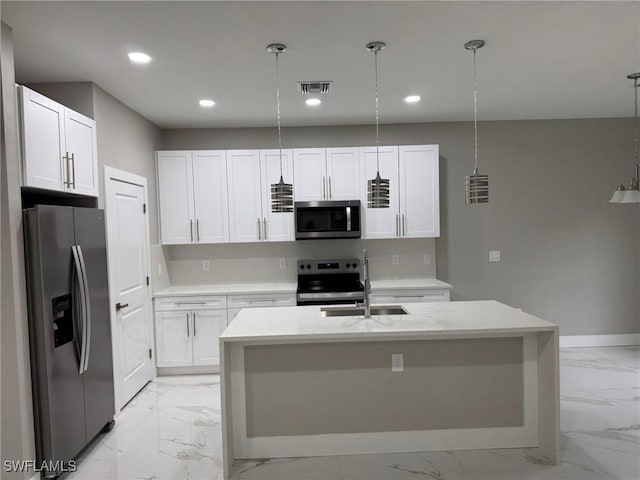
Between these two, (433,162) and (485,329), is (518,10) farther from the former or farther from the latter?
(433,162)

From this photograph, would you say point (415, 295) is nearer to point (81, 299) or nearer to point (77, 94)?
point (81, 299)

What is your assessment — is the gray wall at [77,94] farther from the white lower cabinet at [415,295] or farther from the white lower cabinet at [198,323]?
the white lower cabinet at [415,295]

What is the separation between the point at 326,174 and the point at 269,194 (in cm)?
66

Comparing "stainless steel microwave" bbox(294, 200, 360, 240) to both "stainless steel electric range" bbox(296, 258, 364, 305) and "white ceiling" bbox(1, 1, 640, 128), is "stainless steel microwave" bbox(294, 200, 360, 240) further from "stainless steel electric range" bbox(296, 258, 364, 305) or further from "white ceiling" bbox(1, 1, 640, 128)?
"white ceiling" bbox(1, 1, 640, 128)

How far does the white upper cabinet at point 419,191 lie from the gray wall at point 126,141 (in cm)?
266

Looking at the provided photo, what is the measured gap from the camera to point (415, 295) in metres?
4.23

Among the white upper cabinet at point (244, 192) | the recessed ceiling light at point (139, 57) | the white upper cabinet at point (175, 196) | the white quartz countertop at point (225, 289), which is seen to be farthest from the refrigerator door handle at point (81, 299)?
the white upper cabinet at point (244, 192)

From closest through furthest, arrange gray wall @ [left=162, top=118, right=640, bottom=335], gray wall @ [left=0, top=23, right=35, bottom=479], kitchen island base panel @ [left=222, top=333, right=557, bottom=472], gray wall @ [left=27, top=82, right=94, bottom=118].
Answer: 1. gray wall @ [left=0, top=23, right=35, bottom=479]
2. kitchen island base panel @ [left=222, top=333, right=557, bottom=472]
3. gray wall @ [left=27, top=82, right=94, bottom=118]
4. gray wall @ [left=162, top=118, right=640, bottom=335]

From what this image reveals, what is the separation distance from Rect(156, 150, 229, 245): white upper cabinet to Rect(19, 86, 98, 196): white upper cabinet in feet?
4.30

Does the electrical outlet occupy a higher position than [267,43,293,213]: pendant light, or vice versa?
[267,43,293,213]: pendant light

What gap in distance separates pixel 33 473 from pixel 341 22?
3067 mm

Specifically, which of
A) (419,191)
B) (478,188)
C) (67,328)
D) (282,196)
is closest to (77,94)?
(67,328)

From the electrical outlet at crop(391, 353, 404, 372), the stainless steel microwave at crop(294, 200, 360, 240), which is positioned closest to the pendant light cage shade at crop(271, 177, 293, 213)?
the electrical outlet at crop(391, 353, 404, 372)

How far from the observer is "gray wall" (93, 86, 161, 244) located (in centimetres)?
324
